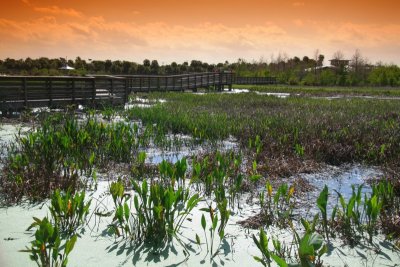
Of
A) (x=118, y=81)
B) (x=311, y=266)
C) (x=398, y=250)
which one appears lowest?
(x=398, y=250)

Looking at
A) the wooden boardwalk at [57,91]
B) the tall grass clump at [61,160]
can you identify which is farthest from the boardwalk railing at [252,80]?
the tall grass clump at [61,160]

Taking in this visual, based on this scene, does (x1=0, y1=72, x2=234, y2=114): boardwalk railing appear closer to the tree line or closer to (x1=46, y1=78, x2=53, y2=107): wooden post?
(x1=46, y1=78, x2=53, y2=107): wooden post

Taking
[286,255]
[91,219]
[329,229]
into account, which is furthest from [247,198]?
[91,219]

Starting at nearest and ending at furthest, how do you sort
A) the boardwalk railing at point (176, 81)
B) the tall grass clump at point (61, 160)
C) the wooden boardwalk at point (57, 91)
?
the tall grass clump at point (61, 160) → the wooden boardwalk at point (57, 91) → the boardwalk railing at point (176, 81)

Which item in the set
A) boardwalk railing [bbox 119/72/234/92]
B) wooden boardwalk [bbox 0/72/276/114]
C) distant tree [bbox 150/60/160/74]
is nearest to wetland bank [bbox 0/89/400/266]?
wooden boardwalk [bbox 0/72/276/114]

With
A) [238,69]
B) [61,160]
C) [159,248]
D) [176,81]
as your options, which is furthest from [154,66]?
[159,248]

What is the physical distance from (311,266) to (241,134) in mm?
6608

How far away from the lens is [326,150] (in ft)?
23.0

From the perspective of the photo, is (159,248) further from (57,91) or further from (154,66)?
(154,66)

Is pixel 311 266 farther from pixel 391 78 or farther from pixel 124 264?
pixel 391 78

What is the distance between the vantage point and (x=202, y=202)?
435cm

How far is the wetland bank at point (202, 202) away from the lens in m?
2.98

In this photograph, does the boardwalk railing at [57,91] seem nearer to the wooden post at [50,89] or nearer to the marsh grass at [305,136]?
the wooden post at [50,89]

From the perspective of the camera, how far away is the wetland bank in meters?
2.98
